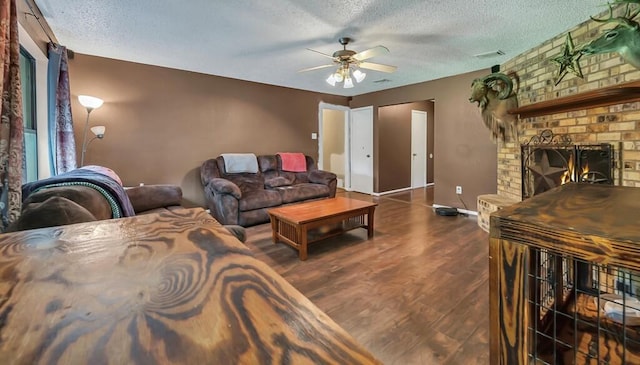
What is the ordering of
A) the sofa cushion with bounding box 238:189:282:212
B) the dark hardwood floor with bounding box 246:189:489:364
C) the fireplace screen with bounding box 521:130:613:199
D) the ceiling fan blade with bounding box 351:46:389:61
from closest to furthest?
the dark hardwood floor with bounding box 246:189:489:364
the fireplace screen with bounding box 521:130:613:199
the ceiling fan blade with bounding box 351:46:389:61
the sofa cushion with bounding box 238:189:282:212

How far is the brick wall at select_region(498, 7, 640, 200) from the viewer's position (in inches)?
81.7

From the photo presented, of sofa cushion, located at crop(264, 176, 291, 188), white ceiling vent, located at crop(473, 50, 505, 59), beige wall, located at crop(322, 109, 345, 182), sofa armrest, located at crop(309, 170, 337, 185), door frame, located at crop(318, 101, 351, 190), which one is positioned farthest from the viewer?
beige wall, located at crop(322, 109, 345, 182)

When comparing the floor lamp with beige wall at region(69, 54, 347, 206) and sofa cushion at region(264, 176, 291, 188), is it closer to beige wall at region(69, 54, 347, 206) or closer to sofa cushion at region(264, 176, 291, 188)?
beige wall at region(69, 54, 347, 206)

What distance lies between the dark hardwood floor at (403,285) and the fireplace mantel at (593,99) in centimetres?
149

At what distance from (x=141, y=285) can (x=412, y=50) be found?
12.2 ft

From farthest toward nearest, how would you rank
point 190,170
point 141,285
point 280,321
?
point 190,170
point 141,285
point 280,321

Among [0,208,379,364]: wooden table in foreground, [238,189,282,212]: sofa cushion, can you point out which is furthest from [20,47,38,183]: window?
[0,208,379,364]: wooden table in foreground

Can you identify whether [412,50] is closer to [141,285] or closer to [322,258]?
[322,258]

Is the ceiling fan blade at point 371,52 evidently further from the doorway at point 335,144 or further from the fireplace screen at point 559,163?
the doorway at point 335,144

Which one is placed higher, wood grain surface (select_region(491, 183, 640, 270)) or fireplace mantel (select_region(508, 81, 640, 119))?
fireplace mantel (select_region(508, 81, 640, 119))

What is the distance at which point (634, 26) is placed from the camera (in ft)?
5.33

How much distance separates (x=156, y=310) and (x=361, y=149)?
619 centimetres

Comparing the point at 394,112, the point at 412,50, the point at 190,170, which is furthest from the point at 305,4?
the point at 394,112

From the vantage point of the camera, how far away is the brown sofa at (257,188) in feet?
12.2
